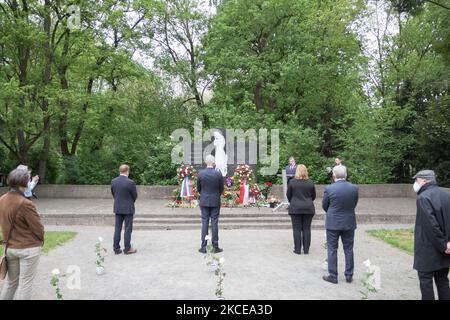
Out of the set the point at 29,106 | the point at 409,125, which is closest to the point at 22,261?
the point at 29,106

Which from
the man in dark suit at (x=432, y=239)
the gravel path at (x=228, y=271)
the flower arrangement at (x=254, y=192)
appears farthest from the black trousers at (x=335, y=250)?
the flower arrangement at (x=254, y=192)

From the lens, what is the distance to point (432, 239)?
15.3 ft

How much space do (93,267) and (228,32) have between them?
19081 mm

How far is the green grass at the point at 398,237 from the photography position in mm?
8922

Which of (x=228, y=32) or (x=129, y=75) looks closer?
(x=129, y=75)

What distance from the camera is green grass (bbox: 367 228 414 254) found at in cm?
892

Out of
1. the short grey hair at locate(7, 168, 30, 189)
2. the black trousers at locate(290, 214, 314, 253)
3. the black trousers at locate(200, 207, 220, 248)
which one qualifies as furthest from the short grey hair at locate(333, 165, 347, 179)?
the short grey hair at locate(7, 168, 30, 189)

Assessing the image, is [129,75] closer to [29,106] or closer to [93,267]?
[29,106]

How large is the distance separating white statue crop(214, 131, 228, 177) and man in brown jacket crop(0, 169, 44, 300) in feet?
36.9

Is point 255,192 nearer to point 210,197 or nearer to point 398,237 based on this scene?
point 398,237

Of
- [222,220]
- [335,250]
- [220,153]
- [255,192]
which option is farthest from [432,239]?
[220,153]

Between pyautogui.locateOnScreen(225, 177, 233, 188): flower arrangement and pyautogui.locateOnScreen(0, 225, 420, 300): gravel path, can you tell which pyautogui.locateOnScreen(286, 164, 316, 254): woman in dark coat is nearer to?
pyautogui.locateOnScreen(0, 225, 420, 300): gravel path

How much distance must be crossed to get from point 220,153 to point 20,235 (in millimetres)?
11603
